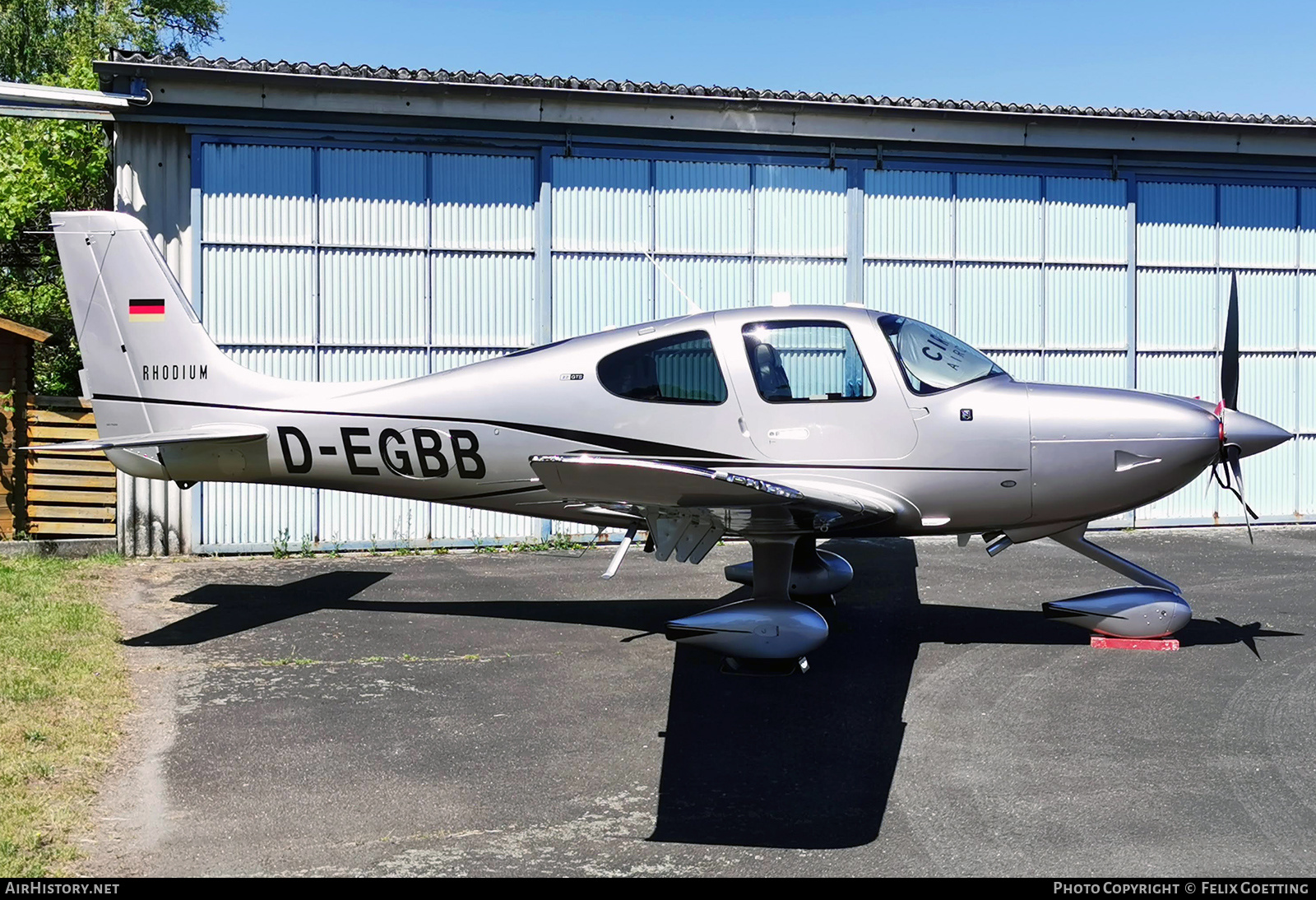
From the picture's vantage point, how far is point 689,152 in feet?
47.1

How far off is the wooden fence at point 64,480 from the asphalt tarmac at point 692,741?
9.71 feet

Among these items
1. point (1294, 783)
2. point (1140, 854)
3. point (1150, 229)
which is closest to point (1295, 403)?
point (1150, 229)

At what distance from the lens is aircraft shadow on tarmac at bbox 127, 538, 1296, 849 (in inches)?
210

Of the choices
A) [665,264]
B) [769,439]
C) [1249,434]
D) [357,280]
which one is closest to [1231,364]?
[1249,434]

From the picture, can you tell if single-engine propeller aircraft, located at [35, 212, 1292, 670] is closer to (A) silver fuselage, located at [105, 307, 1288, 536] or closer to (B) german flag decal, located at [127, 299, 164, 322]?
(A) silver fuselage, located at [105, 307, 1288, 536]

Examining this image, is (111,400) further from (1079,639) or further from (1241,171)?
(1241,171)

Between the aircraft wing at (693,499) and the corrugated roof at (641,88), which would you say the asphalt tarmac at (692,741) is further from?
the corrugated roof at (641,88)

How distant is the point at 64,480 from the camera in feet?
42.3

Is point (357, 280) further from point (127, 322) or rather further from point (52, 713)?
point (52, 713)

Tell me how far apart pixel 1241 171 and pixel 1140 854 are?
14.1 metres

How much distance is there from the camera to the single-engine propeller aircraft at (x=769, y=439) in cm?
778

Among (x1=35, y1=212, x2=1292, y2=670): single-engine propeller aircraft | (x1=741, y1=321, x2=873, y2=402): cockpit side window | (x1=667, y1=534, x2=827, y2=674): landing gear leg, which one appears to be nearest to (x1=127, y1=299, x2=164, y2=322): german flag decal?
(x1=35, y1=212, x2=1292, y2=670): single-engine propeller aircraft

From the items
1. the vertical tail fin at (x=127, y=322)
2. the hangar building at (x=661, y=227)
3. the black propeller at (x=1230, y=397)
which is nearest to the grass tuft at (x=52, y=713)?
the vertical tail fin at (x=127, y=322)

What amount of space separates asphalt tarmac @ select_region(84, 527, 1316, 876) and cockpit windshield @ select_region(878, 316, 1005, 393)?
204 centimetres
